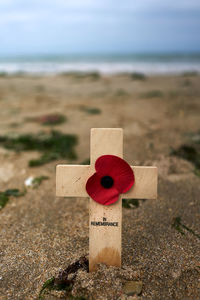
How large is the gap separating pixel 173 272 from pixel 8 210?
2132 millimetres

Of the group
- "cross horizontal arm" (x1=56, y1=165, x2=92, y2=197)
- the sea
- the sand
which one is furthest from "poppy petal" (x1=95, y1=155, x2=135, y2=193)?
the sea

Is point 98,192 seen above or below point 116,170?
below

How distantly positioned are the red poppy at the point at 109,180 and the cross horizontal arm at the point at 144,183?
0.05 m

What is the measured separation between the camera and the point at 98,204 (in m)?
2.28

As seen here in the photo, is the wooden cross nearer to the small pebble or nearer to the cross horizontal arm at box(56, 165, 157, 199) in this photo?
the cross horizontal arm at box(56, 165, 157, 199)

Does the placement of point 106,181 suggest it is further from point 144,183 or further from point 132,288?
point 132,288

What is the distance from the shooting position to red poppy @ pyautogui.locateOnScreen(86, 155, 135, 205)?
220 centimetres

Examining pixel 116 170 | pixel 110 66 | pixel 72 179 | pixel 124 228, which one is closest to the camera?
pixel 116 170

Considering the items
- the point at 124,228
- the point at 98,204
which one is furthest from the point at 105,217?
the point at 124,228

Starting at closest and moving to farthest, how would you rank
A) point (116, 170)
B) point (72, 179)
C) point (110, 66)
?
point (116, 170) → point (72, 179) → point (110, 66)

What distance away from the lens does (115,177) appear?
221cm

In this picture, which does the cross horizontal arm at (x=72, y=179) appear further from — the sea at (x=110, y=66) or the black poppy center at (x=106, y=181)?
the sea at (x=110, y=66)

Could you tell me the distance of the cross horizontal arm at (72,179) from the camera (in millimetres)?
2293

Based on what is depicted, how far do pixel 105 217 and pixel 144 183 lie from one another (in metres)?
0.43
